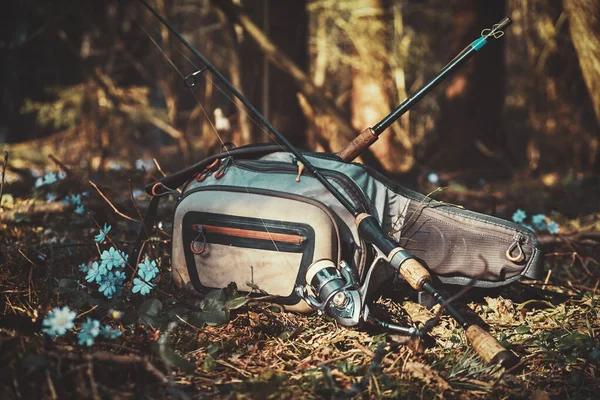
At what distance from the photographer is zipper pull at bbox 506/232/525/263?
2.04 m

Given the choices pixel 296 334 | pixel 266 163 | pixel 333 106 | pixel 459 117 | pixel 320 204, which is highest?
pixel 459 117

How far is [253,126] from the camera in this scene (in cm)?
405

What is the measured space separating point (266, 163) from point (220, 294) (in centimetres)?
63

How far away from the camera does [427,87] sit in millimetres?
2020

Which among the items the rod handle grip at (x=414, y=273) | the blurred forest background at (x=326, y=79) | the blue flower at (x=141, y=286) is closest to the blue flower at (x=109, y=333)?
the blue flower at (x=141, y=286)

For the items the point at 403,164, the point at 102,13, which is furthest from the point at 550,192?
the point at 102,13

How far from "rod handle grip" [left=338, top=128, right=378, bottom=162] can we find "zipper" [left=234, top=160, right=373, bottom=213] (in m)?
0.15

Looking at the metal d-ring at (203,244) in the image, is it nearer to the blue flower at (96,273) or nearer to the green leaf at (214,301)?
the green leaf at (214,301)

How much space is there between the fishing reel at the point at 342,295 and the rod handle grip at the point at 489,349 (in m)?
0.20

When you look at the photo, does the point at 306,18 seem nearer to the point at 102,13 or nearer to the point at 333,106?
the point at 333,106

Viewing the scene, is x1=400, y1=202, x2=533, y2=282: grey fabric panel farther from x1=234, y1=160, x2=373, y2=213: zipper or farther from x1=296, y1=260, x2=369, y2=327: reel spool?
x1=296, y1=260, x2=369, y2=327: reel spool

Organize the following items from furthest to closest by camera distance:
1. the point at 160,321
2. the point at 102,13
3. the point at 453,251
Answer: the point at 102,13 → the point at 453,251 → the point at 160,321

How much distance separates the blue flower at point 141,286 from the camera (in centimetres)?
191

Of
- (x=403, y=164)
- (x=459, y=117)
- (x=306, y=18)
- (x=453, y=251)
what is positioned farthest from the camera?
(x=459, y=117)
